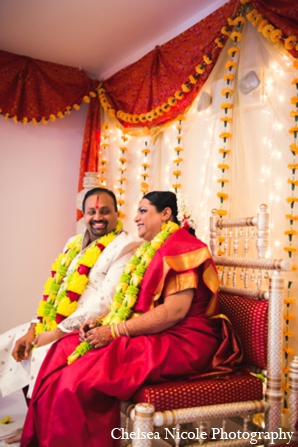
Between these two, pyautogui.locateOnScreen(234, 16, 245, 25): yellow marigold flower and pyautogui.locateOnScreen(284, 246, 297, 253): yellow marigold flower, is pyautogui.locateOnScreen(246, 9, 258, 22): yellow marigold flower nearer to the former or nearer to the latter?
pyautogui.locateOnScreen(234, 16, 245, 25): yellow marigold flower

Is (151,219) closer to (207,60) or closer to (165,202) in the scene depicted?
(165,202)

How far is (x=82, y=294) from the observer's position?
3076mm

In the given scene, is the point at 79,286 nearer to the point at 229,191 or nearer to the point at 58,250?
the point at 229,191

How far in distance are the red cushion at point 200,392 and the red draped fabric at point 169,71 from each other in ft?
7.59

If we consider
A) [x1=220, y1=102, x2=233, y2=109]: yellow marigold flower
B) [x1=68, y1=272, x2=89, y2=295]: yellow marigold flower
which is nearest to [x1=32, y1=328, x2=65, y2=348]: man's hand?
[x1=68, y1=272, x2=89, y2=295]: yellow marigold flower

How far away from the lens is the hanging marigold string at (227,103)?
327cm

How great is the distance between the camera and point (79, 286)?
3.02 meters

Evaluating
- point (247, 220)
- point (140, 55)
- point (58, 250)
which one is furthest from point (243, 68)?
point (58, 250)


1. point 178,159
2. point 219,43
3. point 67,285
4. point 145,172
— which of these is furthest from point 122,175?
point 67,285

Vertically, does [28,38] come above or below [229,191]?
above

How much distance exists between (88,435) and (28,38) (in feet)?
12.6

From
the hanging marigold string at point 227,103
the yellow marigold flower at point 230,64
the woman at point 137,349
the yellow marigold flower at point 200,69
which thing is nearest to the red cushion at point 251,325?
the woman at point 137,349

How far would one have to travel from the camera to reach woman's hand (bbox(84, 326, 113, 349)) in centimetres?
226

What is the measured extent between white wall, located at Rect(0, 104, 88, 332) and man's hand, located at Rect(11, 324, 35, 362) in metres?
1.93
